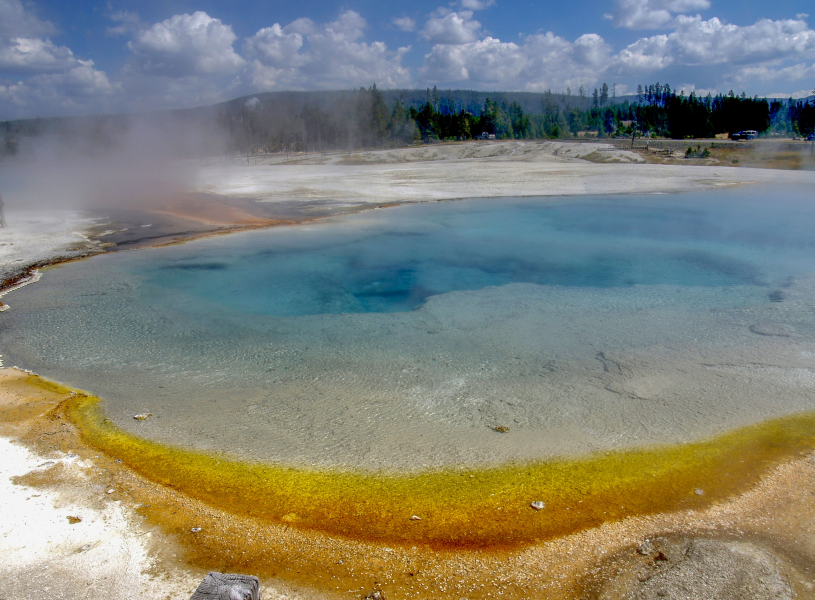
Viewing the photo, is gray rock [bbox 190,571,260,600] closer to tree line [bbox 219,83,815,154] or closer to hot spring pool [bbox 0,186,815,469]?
hot spring pool [bbox 0,186,815,469]

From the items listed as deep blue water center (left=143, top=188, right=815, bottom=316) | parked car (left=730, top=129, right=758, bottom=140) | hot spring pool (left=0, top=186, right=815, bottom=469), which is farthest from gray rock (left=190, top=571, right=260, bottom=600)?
parked car (left=730, top=129, right=758, bottom=140)

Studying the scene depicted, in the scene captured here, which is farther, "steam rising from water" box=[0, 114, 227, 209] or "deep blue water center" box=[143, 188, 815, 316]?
"steam rising from water" box=[0, 114, 227, 209]

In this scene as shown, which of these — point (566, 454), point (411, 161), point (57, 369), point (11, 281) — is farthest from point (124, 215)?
point (411, 161)

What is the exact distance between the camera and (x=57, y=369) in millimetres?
5273

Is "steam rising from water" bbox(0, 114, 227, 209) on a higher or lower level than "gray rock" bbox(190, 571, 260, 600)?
higher

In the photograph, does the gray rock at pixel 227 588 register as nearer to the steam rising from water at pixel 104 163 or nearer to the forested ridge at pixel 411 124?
the steam rising from water at pixel 104 163

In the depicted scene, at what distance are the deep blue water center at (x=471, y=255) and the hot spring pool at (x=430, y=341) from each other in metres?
0.07

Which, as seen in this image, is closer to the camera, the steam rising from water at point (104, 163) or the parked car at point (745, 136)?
the steam rising from water at point (104, 163)

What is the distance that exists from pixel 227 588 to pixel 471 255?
8.08 meters

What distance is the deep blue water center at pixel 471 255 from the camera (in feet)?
25.7

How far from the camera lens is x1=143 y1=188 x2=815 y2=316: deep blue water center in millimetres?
7832

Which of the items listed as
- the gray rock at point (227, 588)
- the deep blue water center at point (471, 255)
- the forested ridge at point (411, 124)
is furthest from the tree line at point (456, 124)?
the gray rock at point (227, 588)

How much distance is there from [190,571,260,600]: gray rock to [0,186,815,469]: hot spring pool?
1.55 metres

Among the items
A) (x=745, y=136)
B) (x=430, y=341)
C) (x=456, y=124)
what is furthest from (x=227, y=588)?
(x=456, y=124)
